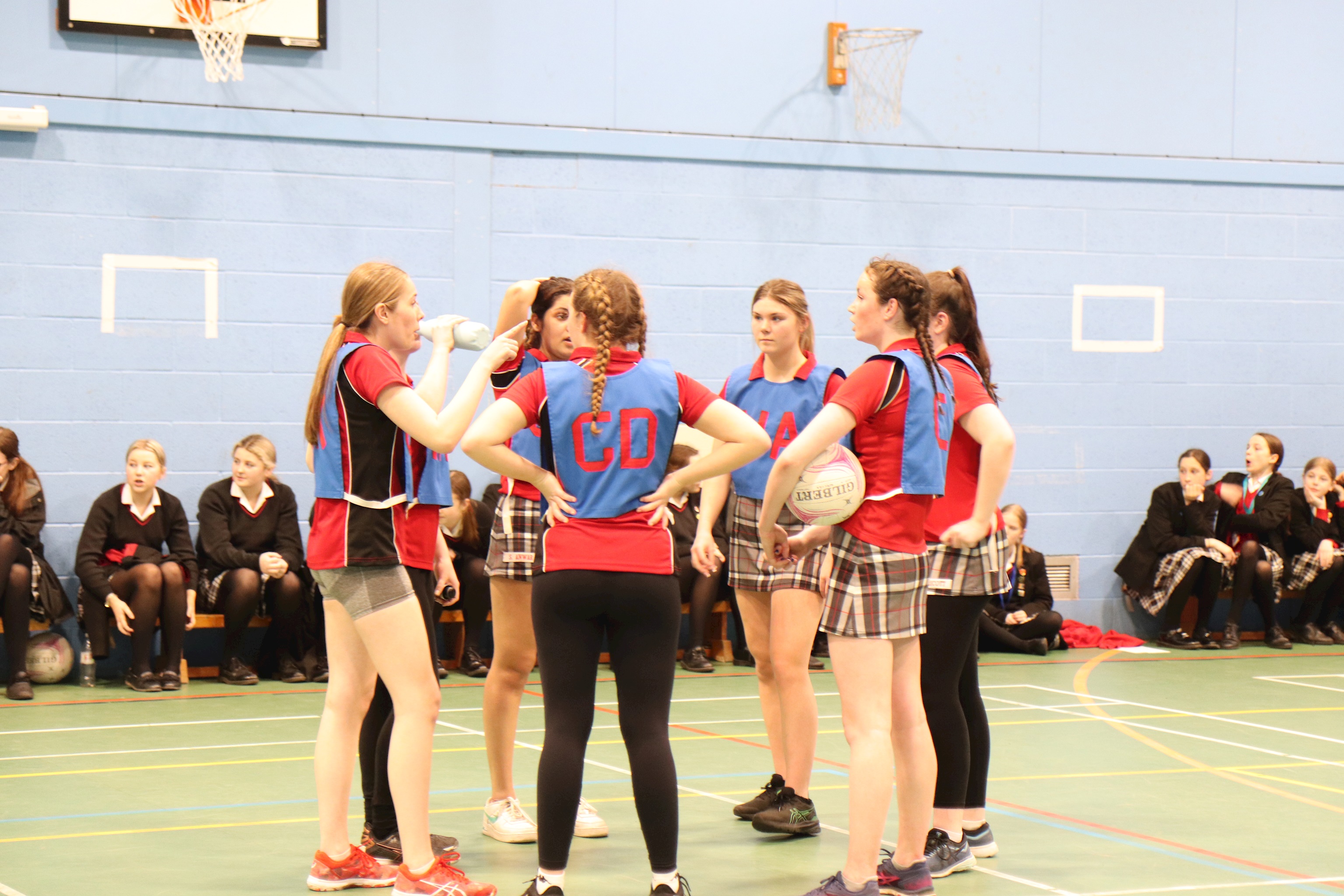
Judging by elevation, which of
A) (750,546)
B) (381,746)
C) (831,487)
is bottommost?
(381,746)

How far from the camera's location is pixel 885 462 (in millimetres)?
3594

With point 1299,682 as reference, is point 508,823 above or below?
above

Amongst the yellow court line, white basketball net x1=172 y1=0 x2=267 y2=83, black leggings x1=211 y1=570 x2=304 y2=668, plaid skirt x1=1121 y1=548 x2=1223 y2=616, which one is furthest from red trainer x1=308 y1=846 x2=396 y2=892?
plaid skirt x1=1121 y1=548 x2=1223 y2=616

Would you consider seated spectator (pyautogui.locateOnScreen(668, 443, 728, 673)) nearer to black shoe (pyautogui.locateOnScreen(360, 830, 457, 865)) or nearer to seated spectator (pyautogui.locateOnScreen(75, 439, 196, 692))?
seated spectator (pyautogui.locateOnScreen(75, 439, 196, 692))

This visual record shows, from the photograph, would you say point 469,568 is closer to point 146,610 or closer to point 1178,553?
point 146,610

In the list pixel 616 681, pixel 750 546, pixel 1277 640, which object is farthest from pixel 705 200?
pixel 616 681

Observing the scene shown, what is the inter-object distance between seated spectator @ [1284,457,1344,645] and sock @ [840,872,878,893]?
728cm

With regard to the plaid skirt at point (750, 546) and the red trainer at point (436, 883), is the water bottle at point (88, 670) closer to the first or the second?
the plaid skirt at point (750, 546)

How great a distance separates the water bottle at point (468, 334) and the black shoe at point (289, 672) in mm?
4572

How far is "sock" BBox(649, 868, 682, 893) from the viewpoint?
343 centimetres

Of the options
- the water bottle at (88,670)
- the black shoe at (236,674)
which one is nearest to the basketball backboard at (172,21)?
the water bottle at (88,670)

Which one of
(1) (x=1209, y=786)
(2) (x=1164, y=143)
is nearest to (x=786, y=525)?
(1) (x=1209, y=786)

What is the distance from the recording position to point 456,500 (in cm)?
835

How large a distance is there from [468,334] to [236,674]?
468 centimetres
